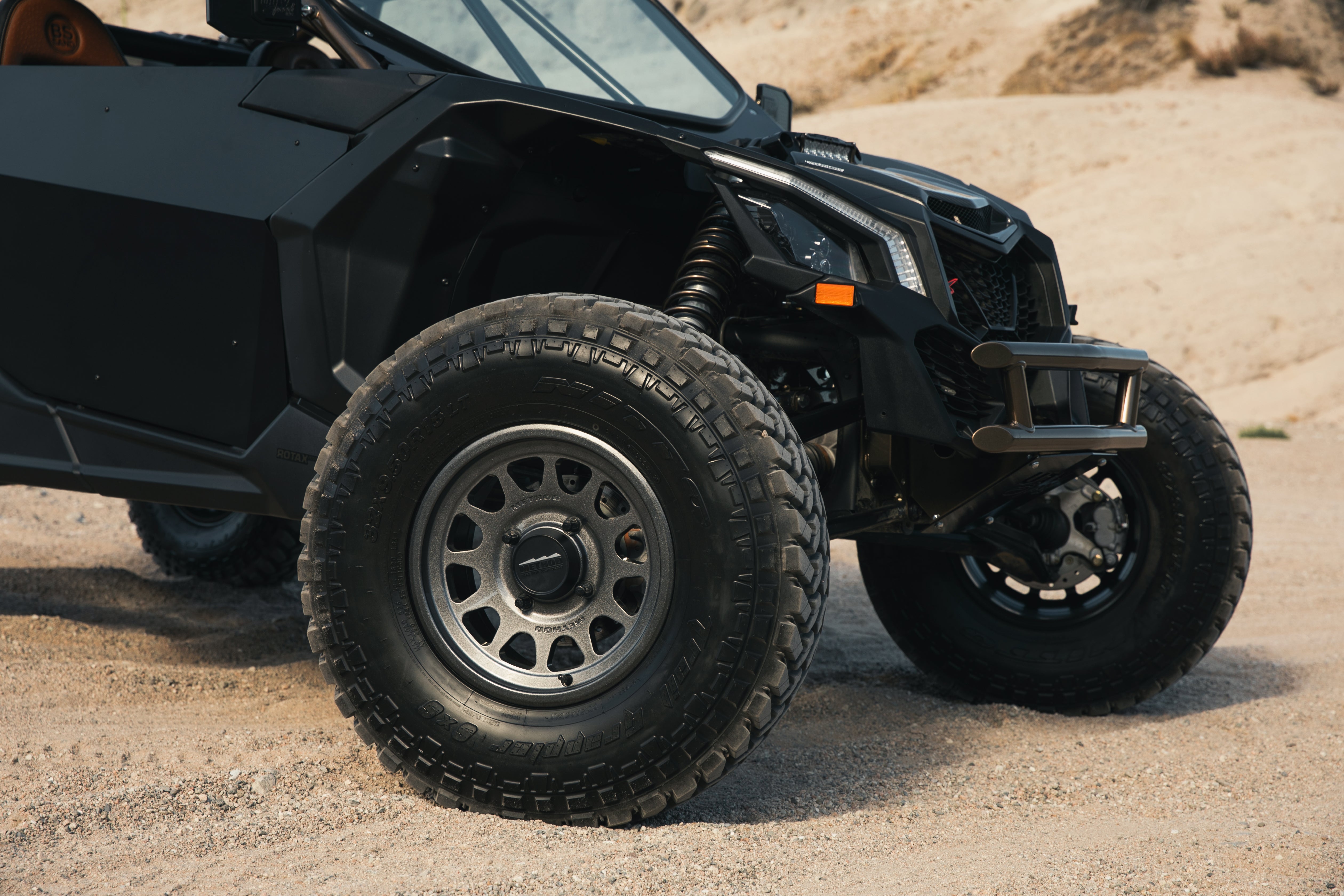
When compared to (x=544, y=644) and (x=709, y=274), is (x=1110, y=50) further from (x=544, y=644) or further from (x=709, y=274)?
(x=544, y=644)

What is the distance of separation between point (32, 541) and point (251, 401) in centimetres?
380

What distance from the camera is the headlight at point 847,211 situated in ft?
9.17

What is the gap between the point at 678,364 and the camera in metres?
2.49

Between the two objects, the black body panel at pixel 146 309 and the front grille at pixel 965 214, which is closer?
the front grille at pixel 965 214

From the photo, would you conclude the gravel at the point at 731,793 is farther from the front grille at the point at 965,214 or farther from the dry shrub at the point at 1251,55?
the dry shrub at the point at 1251,55

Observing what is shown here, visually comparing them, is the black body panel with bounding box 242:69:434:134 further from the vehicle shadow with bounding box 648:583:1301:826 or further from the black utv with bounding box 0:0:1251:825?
the vehicle shadow with bounding box 648:583:1301:826

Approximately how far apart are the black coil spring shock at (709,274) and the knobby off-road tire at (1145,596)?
127 cm

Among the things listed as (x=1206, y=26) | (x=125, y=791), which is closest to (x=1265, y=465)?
(x=125, y=791)

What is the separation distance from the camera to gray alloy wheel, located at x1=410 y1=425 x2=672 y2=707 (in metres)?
2.50

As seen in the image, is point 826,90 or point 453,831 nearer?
point 453,831

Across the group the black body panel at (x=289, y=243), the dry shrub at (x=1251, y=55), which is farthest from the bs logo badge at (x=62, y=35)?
the dry shrub at (x=1251, y=55)

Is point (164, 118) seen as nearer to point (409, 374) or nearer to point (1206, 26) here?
point (409, 374)

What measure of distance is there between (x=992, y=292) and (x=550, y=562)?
143 centimetres

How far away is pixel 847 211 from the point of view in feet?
9.29
